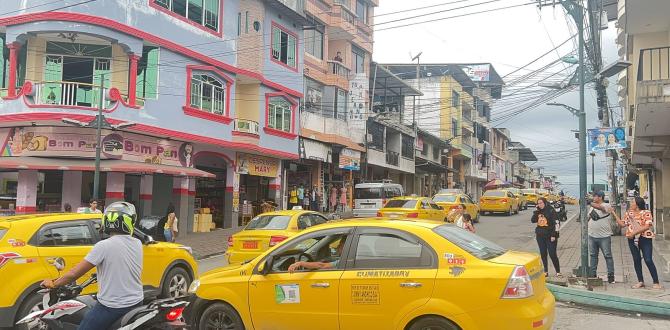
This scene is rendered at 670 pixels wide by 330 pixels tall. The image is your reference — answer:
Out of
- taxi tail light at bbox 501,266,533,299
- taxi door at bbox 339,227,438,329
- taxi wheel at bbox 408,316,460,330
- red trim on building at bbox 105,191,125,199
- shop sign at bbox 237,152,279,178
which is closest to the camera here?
taxi tail light at bbox 501,266,533,299

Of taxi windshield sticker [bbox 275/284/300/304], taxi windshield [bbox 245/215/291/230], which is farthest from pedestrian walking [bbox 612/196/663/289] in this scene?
taxi windshield sticker [bbox 275/284/300/304]

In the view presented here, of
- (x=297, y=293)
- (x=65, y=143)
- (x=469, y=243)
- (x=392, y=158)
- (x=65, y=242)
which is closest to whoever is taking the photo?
(x=469, y=243)

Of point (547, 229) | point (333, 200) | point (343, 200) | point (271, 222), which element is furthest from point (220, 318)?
point (343, 200)

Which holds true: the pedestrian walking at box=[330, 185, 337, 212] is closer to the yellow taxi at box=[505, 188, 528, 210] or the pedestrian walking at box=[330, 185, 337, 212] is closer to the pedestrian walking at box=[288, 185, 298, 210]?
the pedestrian walking at box=[288, 185, 298, 210]

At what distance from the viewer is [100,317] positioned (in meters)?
4.24

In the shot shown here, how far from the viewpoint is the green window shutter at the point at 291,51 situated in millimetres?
27188

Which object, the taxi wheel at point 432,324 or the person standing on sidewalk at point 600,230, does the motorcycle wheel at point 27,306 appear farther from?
the person standing on sidewalk at point 600,230

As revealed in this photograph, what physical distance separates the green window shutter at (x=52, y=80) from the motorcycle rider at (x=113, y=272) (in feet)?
47.8

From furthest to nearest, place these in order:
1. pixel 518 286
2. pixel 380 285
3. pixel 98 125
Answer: pixel 98 125
pixel 380 285
pixel 518 286

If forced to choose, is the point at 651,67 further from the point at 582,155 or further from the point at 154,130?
the point at 154,130

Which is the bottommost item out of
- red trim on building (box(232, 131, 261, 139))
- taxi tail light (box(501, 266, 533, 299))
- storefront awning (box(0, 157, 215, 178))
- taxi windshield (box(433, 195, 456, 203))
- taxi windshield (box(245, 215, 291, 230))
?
taxi tail light (box(501, 266, 533, 299))

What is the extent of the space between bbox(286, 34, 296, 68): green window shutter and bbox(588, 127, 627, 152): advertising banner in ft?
59.5

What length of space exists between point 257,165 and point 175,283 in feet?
55.5

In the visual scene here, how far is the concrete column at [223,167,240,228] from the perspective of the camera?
24.0 meters
